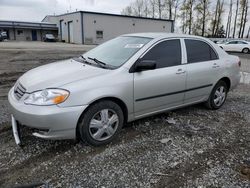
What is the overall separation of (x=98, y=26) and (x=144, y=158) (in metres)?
35.2

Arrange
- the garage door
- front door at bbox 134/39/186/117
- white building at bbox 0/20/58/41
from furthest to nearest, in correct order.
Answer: white building at bbox 0/20/58/41 → the garage door → front door at bbox 134/39/186/117

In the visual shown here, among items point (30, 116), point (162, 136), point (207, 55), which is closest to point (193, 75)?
point (207, 55)

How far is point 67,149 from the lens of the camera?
316cm

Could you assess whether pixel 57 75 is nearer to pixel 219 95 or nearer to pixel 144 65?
pixel 144 65

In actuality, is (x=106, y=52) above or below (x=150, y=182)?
above

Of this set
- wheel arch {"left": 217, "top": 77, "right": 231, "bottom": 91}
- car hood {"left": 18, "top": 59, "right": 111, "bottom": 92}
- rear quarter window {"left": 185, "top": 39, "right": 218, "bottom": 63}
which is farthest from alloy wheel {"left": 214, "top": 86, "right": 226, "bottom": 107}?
car hood {"left": 18, "top": 59, "right": 111, "bottom": 92}

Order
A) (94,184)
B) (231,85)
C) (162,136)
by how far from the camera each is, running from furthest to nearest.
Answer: (231,85) → (162,136) → (94,184)

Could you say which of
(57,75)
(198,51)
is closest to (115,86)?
(57,75)

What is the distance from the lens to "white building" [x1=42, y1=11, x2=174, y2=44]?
114ft

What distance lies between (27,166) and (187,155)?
2097 mm

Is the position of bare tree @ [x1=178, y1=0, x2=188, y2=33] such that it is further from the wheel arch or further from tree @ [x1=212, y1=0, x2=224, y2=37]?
the wheel arch

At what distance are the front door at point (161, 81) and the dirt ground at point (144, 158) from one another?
437 millimetres

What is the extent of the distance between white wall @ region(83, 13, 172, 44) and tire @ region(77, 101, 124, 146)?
33.4 meters

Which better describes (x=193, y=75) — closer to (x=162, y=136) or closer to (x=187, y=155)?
(x=162, y=136)
